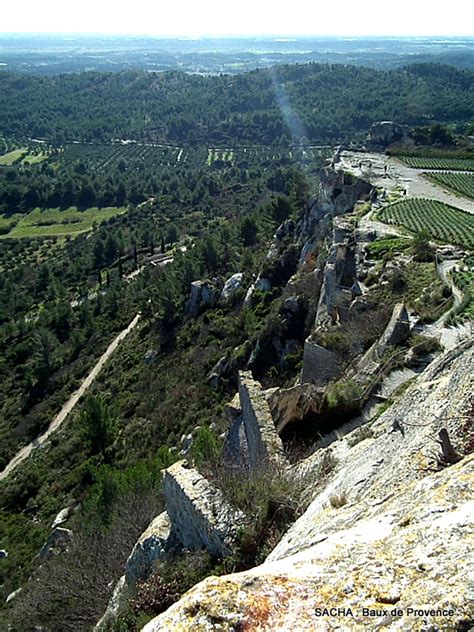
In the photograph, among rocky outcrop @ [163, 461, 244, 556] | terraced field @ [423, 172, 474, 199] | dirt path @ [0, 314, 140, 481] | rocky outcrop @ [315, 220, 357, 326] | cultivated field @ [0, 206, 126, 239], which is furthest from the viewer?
cultivated field @ [0, 206, 126, 239]

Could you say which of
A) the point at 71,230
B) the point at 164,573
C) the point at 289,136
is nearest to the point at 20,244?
the point at 71,230

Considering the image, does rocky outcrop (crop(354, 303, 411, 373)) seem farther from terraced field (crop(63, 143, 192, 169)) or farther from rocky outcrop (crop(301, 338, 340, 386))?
terraced field (crop(63, 143, 192, 169))

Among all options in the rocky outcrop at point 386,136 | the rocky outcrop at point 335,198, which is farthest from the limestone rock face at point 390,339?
the rocky outcrop at point 386,136

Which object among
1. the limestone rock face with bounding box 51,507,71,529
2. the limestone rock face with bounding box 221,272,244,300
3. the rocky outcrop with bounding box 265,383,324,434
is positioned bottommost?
the limestone rock face with bounding box 51,507,71,529

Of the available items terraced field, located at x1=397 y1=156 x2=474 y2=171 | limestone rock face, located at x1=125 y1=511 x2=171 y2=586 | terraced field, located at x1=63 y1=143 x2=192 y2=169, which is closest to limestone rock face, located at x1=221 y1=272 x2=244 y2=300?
terraced field, located at x1=397 y1=156 x2=474 y2=171

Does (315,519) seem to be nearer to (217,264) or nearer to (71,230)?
(217,264)

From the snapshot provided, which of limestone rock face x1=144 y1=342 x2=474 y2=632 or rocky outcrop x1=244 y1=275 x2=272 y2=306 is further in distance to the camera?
rocky outcrop x1=244 y1=275 x2=272 y2=306

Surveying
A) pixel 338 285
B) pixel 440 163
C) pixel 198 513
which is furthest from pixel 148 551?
pixel 440 163
